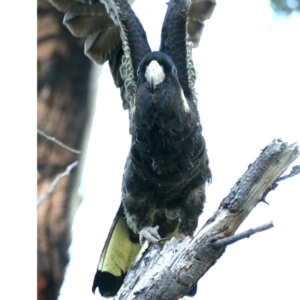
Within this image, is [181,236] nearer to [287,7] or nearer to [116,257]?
[116,257]

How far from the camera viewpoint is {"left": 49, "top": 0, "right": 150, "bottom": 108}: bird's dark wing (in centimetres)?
147

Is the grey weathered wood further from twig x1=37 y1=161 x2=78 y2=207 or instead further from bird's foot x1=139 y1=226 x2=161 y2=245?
twig x1=37 y1=161 x2=78 y2=207

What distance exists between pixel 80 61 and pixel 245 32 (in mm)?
591

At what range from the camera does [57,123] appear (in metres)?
1.67

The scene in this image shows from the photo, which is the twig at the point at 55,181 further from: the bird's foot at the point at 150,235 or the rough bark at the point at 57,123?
the bird's foot at the point at 150,235

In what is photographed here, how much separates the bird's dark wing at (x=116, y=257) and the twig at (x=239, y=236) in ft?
1.96

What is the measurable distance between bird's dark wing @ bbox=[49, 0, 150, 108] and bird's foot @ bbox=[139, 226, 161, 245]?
1.36 feet

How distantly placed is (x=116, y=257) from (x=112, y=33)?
2.55ft

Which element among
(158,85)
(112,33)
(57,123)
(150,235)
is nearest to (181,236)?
(150,235)

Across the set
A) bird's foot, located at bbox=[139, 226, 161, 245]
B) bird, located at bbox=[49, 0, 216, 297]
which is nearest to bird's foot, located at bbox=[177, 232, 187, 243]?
bird, located at bbox=[49, 0, 216, 297]
